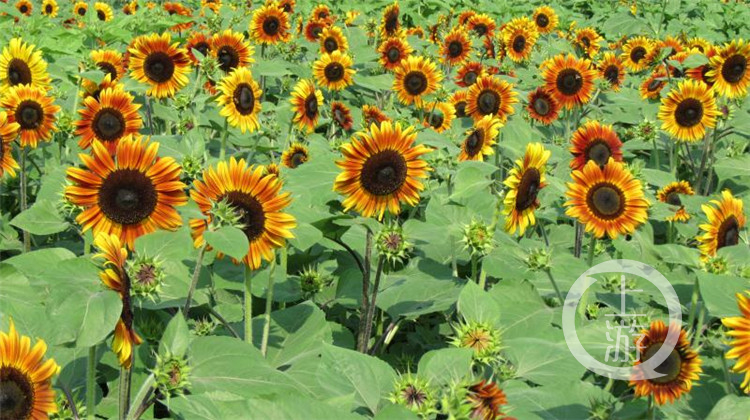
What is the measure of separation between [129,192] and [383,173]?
2.70 ft

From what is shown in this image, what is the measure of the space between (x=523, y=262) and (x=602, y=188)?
0.47 m

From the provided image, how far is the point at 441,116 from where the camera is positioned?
4.92 metres

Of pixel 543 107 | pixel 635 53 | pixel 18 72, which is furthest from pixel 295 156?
pixel 635 53

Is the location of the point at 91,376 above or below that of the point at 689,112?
below

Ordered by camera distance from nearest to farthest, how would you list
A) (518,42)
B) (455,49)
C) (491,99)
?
(491,99)
(455,49)
(518,42)

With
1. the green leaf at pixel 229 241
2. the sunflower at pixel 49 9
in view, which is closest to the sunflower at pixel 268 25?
the green leaf at pixel 229 241

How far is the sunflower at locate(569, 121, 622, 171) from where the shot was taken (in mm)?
3311

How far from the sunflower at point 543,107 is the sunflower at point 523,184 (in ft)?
7.22

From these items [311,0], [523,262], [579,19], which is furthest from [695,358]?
[579,19]

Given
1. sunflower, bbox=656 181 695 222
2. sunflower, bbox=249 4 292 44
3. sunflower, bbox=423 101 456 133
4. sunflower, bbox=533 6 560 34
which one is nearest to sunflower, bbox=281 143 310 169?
sunflower, bbox=423 101 456 133

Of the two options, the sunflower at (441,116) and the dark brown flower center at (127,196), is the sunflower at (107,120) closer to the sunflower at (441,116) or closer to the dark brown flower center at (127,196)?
the dark brown flower center at (127,196)

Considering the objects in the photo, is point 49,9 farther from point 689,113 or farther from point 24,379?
point 24,379

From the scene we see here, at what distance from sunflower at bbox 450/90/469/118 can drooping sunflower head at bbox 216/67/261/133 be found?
1.65 m

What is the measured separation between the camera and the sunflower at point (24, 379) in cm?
155
